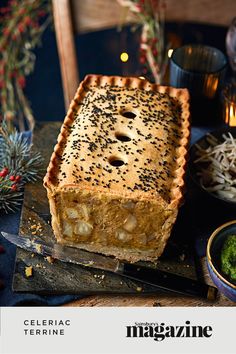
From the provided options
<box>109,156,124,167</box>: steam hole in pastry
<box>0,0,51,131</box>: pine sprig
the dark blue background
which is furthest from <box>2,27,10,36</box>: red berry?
<box>109,156,124,167</box>: steam hole in pastry

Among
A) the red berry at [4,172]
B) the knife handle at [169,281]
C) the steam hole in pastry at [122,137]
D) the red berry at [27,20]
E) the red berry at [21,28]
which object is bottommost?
the knife handle at [169,281]

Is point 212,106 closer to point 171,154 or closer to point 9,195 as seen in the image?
point 171,154

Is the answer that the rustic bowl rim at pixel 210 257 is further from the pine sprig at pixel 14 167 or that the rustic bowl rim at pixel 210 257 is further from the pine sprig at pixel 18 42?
the pine sprig at pixel 18 42

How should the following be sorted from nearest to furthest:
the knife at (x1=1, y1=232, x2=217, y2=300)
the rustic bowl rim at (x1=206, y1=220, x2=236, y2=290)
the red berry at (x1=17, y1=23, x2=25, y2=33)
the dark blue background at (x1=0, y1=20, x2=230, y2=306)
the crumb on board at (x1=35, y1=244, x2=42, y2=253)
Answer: the rustic bowl rim at (x1=206, y1=220, x2=236, y2=290) < the knife at (x1=1, y1=232, x2=217, y2=300) < the crumb on board at (x1=35, y1=244, x2=42, y2=253) < the red berry at (x1=17, y1=23, x2=25, y2=33) < the dark blue background at (x1=0, y1=20, x2=230, y2=306)

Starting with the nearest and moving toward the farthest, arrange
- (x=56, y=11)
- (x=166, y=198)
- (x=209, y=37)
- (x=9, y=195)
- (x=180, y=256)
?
(x=166, y=198)
(x=180, y=256)
(x=9, y=195)
(x=56, y=11)
(x=209, y=37)

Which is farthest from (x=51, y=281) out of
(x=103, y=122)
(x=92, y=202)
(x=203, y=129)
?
(x=203, y=129)

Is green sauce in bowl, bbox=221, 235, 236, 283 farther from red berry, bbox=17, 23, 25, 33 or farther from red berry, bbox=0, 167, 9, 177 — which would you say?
red berry, bbox=17, 23, 25, 33

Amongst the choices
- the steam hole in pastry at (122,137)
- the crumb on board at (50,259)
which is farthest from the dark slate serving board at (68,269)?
the steam hole in pastry at (122,137)
